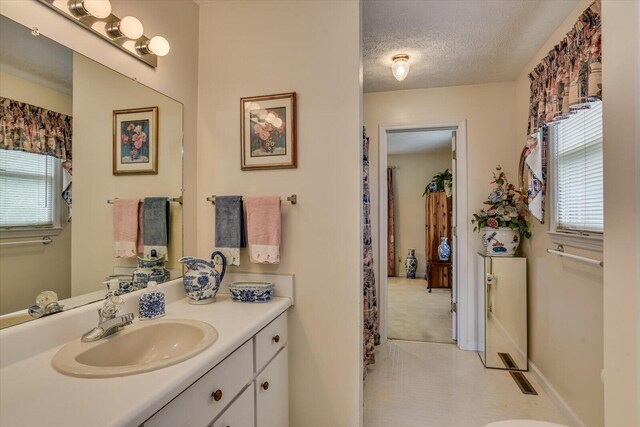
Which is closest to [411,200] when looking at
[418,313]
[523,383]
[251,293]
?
[418,313]

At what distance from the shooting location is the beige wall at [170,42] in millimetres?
1089

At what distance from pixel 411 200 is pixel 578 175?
4417 mm

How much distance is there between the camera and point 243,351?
122cm

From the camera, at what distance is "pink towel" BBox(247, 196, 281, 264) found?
1669 mm

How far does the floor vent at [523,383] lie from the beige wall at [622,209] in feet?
5.11

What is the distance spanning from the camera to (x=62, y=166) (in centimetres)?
112

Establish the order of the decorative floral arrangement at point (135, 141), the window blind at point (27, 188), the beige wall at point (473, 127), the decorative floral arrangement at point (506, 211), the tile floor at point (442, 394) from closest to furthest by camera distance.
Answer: the window blind at point (27, 188) < the decorative floral arrangement at point (135, 141) < the tile floor at point (442, 394) < the decorative floral arrangement at point (506, 211) < the beige wall at point (473, 127)

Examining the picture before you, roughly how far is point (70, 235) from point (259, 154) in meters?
0.92

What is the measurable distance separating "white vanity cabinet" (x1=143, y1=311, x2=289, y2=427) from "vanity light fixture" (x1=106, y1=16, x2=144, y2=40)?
133 cm

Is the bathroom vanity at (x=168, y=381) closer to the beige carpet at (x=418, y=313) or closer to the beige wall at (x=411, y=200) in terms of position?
the beige carpet at (x=418, y=313)

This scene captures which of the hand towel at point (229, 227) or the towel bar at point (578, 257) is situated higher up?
the hand towel at point (229, 227)

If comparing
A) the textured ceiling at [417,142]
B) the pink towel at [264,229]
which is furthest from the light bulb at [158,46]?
the textured ceiling at [417,142]

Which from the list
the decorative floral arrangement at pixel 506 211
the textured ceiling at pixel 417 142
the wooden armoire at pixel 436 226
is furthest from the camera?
the wooden armoire at pixel 436 226

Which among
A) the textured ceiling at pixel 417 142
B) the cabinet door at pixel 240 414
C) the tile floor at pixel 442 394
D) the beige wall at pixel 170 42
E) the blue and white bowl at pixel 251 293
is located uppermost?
the textured ceiling at pixel 417 142
